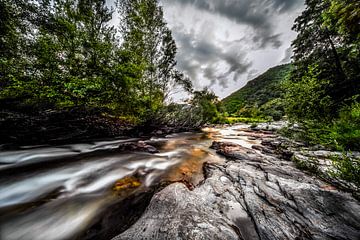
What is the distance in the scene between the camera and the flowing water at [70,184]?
2.01 m

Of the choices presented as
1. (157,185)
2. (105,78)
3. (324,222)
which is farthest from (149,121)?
(324,222)

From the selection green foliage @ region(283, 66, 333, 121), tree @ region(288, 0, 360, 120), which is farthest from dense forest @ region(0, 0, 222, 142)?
tree @ region(288, 0, 360, 120)

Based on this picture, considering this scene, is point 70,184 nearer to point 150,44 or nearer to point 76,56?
point 76,56

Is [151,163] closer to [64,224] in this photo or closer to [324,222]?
[64,224]

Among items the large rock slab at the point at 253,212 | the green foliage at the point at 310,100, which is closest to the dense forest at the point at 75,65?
the large rock slab at the point at 253,212

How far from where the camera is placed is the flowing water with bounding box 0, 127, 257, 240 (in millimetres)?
2014

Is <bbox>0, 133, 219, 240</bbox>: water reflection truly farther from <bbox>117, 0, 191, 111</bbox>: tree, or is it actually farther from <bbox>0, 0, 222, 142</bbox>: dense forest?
<bbox>117, 0, 191, 111</bbox>: tree

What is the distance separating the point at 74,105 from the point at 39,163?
2.62 m

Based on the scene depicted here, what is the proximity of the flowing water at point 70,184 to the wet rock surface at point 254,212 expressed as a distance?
27.0 inches

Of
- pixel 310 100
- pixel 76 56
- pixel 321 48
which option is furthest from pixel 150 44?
pixel 321 48

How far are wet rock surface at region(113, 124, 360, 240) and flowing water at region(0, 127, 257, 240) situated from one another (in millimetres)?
686

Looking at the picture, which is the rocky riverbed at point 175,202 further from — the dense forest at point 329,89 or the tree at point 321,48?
the tree at point 321,48

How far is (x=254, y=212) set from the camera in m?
2.00

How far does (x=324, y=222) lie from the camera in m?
1.72
